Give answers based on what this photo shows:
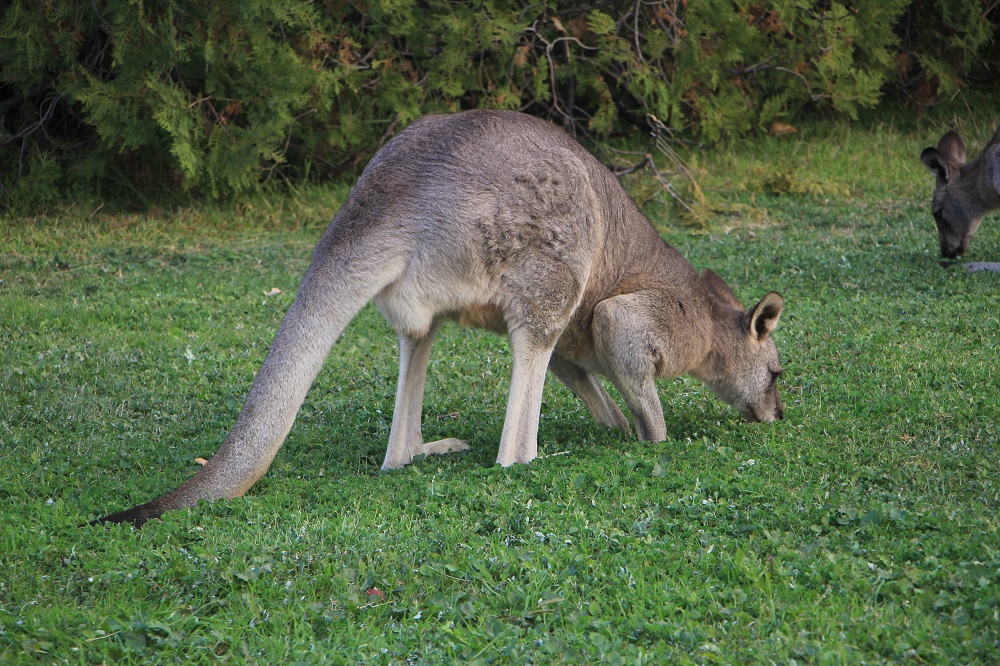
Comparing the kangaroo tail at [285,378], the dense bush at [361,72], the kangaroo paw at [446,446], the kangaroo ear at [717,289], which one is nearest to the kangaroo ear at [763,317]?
the kangaroo ear at [717,289]

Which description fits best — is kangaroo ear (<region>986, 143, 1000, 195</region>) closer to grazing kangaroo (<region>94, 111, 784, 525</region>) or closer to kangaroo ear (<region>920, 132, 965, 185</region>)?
kangaroo ear (<region>920, 132, 965, 185</region>)

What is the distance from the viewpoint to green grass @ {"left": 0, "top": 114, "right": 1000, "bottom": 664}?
307 cm

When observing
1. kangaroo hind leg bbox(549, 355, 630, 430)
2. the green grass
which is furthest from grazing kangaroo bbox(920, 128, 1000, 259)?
kangaroo hind leg bbox(549, 355, 630, 430)

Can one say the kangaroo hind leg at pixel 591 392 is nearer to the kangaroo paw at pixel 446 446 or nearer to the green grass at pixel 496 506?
the green grass at pixel 496 506

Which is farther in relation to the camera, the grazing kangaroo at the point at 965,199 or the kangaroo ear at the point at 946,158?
the kangaroo ear at the point at 946,158

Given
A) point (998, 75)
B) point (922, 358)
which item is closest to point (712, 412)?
point (922, 358)

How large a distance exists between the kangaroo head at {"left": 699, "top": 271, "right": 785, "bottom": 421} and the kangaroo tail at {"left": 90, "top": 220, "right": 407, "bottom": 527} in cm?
185

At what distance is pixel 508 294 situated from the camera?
435 cm

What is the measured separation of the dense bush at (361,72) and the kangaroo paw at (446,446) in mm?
4692

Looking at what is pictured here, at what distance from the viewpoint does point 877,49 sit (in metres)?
10.4

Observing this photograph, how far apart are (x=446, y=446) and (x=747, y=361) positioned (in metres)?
1.50

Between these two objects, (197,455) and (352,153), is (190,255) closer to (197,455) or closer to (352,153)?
(352,153)

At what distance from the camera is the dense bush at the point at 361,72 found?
340 inches

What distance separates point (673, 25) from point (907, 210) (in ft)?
8.82
